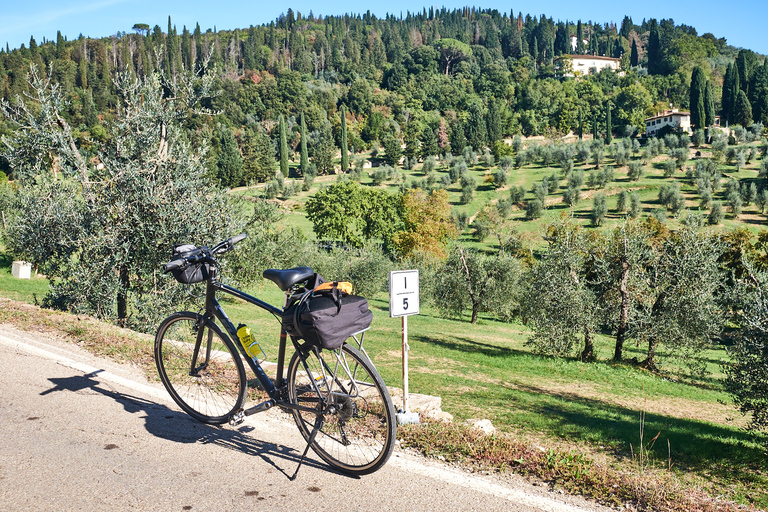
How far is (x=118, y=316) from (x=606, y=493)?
12114 millimetres

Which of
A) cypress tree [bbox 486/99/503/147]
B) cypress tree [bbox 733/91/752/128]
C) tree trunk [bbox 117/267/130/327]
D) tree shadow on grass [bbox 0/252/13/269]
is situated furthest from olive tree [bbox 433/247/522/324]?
cypress tree [bbox 733/91/752/128]

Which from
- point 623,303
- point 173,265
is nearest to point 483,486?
point 173,265

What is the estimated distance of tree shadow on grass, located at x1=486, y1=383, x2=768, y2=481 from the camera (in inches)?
392

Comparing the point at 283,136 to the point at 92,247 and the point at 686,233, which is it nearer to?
the point at 686,233

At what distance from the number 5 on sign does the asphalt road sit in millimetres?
2107

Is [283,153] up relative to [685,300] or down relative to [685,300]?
up

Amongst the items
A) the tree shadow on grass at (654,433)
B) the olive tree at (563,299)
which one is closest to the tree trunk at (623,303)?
the olive tree at (563,299)

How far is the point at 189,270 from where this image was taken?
4980 mm

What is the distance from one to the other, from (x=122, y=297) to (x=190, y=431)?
9186 mm

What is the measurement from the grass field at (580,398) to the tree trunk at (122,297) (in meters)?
2.37

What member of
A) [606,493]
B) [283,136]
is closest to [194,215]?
[606,493]

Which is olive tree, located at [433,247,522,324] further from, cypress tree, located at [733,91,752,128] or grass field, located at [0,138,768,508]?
cypress tree, located at [733,91,752,128]

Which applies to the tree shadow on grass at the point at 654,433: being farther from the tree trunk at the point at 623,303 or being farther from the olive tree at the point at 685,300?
the tree trunk at the point at 623,303

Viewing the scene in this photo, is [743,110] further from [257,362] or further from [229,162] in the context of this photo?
[257,362]
